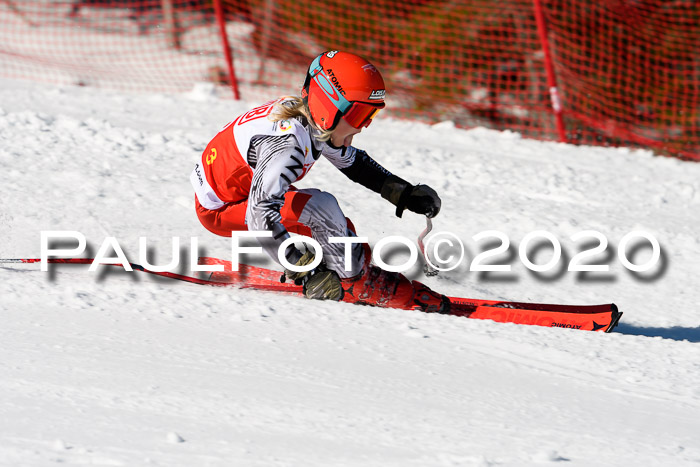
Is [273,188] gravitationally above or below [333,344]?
above

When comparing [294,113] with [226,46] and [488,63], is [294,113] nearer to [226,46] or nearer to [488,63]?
[226,46]

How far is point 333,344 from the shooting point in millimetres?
3439

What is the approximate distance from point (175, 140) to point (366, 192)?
1.77 meters

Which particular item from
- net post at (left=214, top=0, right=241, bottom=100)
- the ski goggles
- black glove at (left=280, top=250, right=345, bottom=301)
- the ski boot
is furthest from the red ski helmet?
net post at (left=214, top=0, right=241, bottom=100)

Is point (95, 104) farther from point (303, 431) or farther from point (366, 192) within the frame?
point (303, 431)

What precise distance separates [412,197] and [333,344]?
1176mm

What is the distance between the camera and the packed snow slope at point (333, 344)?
2.57 meters

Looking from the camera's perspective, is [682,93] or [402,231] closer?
[402,231]

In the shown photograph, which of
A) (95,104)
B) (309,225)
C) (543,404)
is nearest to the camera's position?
(543,404)

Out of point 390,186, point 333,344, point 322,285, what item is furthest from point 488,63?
point 333,344

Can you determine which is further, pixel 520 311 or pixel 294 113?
pixel 520 311

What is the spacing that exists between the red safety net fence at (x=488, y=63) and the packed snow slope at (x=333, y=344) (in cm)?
249

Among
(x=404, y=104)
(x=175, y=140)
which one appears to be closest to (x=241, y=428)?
(x=175, y=140)

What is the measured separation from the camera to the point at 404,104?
30.8ft
